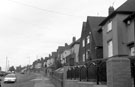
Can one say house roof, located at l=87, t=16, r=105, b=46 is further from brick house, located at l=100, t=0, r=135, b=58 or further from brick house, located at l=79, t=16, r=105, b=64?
brick house, located at l=100, t=0, r=135, b=58

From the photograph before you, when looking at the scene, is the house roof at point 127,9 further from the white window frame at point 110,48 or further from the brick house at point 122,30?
the white window frame at point 110,48

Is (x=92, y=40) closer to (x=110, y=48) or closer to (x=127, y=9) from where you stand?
(x=110, y=48)

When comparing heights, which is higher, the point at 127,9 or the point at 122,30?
the point at 127,9

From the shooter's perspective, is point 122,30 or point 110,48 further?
point 110,48

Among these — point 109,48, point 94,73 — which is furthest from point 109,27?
point 94,73

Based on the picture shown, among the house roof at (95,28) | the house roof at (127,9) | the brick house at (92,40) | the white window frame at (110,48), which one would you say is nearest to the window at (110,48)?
the white window frame at (110,48)

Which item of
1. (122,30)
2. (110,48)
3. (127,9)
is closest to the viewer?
(127,9)

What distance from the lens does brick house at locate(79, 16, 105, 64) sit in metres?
37.1

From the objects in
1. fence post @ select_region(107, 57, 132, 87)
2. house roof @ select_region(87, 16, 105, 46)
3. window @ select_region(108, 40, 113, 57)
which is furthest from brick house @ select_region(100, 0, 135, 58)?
fence post @ select_region(107, 57, 132, 87)

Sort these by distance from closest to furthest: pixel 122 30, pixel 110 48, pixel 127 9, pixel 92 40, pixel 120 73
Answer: pixel 120 73 → pixel 127 9 → pixel 122 30 → pixel 110 48 → pixel 92 40

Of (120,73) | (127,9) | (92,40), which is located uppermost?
(127,9)

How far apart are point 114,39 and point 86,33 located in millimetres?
14281

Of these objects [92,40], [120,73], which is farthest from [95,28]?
[120,73]

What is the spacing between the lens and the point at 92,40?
1522 inches
